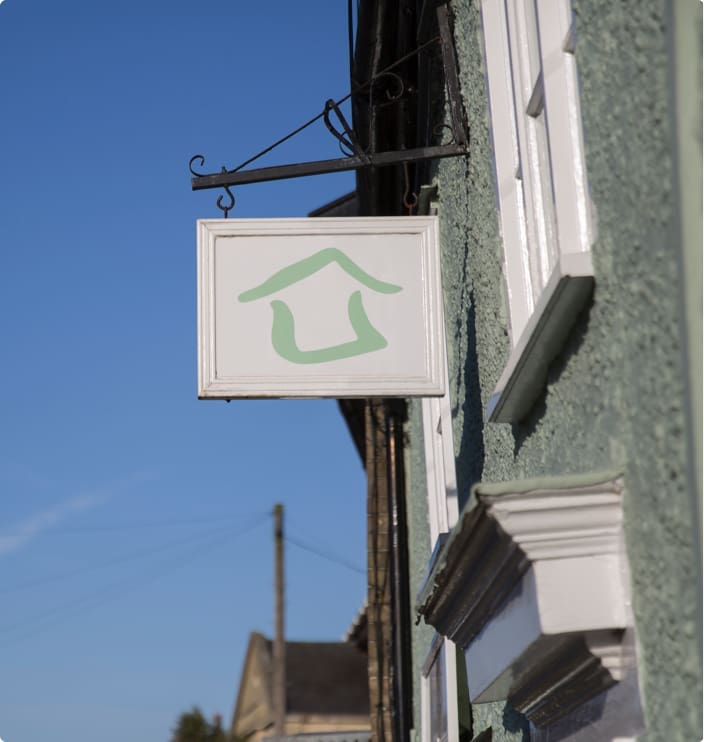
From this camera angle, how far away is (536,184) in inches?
142

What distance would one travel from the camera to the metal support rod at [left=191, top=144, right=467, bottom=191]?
450 cm

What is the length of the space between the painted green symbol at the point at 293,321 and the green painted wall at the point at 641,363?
805 millimetres

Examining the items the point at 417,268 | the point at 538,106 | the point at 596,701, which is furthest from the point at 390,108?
the point at 596,701

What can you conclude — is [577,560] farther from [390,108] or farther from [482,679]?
[390,108]

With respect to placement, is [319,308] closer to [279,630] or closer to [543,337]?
[543,337]

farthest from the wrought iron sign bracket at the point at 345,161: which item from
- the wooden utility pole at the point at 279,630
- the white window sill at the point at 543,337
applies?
the wooden utility pole at the point at 279,630

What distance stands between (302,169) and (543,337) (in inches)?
69.6

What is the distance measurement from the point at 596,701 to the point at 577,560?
395mm

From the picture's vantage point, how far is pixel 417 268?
13.9ft

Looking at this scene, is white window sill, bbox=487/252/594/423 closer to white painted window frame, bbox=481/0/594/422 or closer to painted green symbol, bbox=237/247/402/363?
white painted window frame, bbox=481/0/594/422

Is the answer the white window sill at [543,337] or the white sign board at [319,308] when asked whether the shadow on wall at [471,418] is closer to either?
the white sign board at [319,308]

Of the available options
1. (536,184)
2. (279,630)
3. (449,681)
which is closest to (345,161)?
(536,184)

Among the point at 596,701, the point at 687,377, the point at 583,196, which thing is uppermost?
the point at 583,196

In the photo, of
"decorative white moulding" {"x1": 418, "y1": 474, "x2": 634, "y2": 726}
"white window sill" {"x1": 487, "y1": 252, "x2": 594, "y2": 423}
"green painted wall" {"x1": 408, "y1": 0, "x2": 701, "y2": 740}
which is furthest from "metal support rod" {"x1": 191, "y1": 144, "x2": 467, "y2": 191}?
"decorative white moulding" {"x1": 418, "y1": 474, "x2": 634, "y2": 726}
